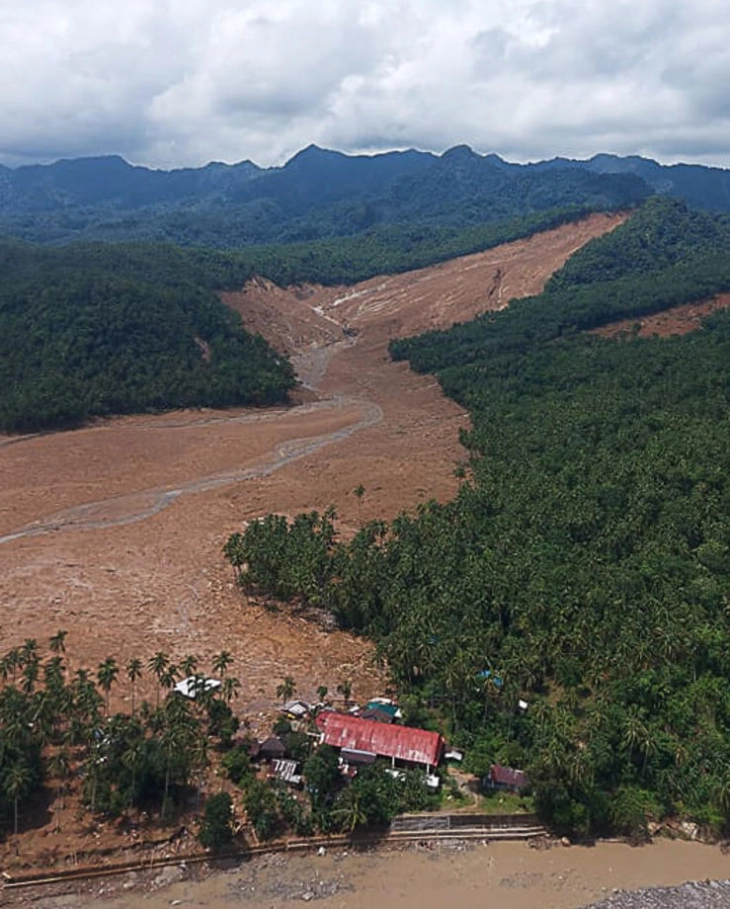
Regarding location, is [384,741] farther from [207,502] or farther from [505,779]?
[207,502]

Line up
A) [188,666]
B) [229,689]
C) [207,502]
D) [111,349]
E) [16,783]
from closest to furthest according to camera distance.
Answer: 1. [16,783]
2. [229,689]
3. [188,666]
4. [207,502]
5. [111,349]

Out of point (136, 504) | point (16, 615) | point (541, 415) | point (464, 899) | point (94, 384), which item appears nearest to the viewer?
point (464, 899)

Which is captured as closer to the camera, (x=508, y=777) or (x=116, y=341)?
(x=508, y=777)

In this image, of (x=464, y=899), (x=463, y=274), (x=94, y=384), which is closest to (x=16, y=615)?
(x=464, y=899)

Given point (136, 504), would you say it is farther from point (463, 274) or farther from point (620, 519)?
point (463, 274)

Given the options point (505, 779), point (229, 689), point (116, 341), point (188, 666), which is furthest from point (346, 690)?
point (116, 341)

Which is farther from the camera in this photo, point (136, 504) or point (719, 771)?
point (136, 504)

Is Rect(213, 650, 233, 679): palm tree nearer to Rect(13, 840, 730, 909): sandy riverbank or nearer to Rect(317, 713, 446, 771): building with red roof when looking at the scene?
Rect(317, 713, 446, 771): building with red roof
